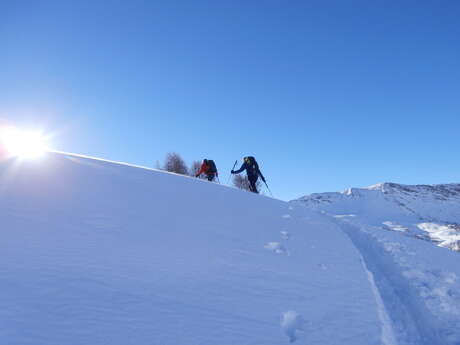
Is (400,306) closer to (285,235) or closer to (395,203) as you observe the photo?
(285,235)

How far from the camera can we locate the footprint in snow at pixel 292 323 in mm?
2473

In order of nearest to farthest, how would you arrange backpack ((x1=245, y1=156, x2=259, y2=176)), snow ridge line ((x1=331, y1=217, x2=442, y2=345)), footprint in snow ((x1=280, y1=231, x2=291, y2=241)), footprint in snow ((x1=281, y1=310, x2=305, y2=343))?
footprint in snow ((x1=281, y1=310, x2=305, y2=343)) → snow ridge line ((x1=331, y1=217, x2=442, y2=345)) → footprint in snow ((x1=280, y1=231, x2=291, y2=241)) → backpack ((x1=245, y1=156, x2=259, y2=176))

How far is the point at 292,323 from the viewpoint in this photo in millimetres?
2578

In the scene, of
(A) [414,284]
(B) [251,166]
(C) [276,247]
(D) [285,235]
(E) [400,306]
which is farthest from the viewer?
(B) [251,166]

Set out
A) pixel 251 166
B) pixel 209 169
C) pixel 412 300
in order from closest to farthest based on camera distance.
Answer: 1. pixel 412 300
2. pixel 251 166
3. pixel 209 169

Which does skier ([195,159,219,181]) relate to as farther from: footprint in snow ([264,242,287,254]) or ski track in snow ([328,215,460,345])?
footprint in snow ([264,242,287,254])

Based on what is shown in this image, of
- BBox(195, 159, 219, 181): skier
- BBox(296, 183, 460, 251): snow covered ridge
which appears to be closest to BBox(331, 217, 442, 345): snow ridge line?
BBox(195, 159, 219, 181): skier

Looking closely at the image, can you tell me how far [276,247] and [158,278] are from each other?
2545 mm

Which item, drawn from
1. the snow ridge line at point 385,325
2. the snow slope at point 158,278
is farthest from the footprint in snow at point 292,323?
the snow ridge line at point 385,325

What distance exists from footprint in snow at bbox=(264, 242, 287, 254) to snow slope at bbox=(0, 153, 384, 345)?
2cm

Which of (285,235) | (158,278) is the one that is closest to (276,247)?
(285,235)

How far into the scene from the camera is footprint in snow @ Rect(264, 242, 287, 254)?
4664 mm

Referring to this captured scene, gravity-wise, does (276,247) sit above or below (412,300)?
above

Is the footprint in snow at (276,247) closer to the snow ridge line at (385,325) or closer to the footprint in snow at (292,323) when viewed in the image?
the snow ridge line at (385,325)
